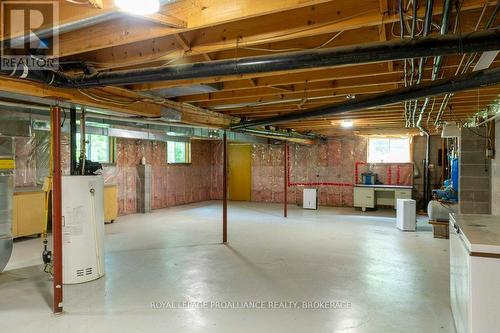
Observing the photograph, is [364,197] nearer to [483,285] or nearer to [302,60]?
[483,285]

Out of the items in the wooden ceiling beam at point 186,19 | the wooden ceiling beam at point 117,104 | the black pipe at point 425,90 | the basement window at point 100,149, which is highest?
the wooden ceiling beam at point 186,19

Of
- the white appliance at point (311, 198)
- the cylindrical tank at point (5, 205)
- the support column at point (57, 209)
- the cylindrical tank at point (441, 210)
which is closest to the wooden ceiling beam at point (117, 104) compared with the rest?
the support column at point (57, 209)

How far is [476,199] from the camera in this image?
5219mm

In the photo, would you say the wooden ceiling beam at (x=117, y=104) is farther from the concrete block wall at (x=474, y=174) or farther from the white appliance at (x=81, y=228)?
the concrete block wall at (x=474, y=174)

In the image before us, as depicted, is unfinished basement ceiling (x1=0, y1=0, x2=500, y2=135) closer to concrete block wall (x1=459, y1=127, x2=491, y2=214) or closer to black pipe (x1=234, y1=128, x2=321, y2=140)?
concrete block wall (x1=459, y1=127, x2=491, y2=214)

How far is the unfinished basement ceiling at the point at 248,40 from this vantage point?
180 centimetres

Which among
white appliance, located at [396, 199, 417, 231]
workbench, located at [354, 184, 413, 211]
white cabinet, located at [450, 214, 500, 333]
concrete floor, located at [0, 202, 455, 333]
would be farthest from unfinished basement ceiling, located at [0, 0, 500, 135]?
workbench, located at [354, 184, 413, 211]

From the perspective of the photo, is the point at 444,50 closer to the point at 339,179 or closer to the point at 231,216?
the point at 231,216

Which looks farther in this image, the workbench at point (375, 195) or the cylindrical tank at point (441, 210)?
the workbench at point (375, 195)

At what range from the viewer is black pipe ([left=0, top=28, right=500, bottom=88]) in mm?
1671

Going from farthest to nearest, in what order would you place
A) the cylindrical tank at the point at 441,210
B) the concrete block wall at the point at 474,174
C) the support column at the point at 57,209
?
the cylindrical tank at the point at 441,210 < the concrete block wall at the point at 474,174 < the support column at the point at 57,209

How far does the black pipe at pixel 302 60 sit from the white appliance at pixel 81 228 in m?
1.20

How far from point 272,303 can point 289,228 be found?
134 inches

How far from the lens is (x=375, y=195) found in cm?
875
